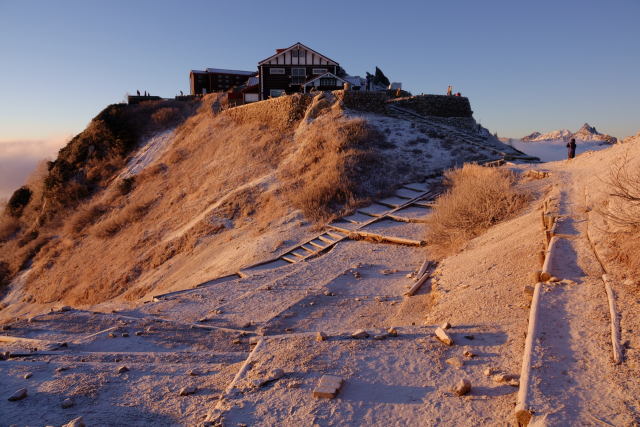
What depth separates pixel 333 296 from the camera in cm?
837

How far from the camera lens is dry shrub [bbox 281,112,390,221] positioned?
1416 centimetres

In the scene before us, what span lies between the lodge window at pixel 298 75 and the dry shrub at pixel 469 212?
2169cm

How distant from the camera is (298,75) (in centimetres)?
3014

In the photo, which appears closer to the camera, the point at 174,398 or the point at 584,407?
the point at 584,407

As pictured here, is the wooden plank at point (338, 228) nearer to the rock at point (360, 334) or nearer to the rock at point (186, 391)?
the rock at point (360, 334)

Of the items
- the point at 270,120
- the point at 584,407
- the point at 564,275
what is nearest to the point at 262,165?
the point at 270,120

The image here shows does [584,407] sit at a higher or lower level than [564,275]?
lower

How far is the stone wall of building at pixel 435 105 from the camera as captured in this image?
73.7 ft

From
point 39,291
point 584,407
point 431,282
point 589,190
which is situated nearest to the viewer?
point 584,407

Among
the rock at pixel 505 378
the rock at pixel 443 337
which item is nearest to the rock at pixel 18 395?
the rock at pixel 443 337

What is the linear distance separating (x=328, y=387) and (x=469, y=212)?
7020 mm

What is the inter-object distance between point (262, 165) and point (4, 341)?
41.3ft

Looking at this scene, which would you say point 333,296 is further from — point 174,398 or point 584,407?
point 584,407

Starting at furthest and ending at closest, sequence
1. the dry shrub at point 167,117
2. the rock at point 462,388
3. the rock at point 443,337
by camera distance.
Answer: the dry shrub at point 167,117 < the rock at point 443,337 < the rock at point 462,388
